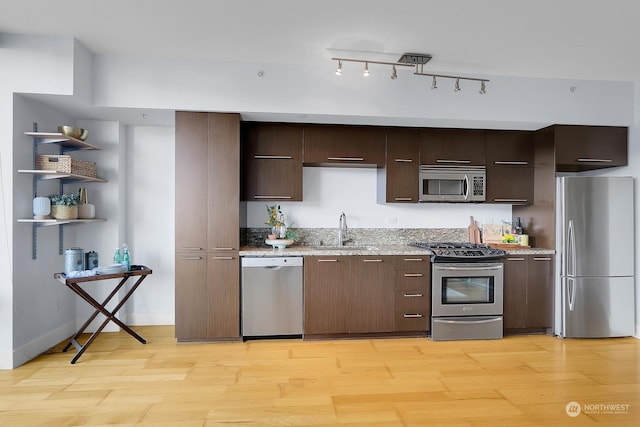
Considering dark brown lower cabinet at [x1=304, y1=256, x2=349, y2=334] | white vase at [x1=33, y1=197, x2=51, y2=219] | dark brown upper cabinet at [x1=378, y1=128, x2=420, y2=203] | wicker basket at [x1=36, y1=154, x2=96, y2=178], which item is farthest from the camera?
dark brown upper cabinet at [x1=378, y1=128, x2=420, y2=203]

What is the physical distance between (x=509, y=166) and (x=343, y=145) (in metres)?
1.95

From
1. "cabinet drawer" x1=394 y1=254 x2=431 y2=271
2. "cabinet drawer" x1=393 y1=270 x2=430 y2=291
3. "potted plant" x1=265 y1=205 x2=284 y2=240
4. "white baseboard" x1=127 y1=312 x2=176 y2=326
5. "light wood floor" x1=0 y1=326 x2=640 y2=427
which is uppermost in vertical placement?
"potted plant" x1=265 y1=205 x2=284 y2=240

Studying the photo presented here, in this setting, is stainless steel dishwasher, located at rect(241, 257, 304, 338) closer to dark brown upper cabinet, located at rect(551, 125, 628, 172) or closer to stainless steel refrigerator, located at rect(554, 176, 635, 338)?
stainless steel refrigerator, located at rect(554, 176, 635, 338)

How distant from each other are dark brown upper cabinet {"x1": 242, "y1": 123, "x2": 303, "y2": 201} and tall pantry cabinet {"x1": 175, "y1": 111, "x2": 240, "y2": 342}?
1.07 ft

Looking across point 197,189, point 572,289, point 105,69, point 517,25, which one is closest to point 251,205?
point 197,189

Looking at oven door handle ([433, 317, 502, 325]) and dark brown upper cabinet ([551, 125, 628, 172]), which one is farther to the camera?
dark brown upper cabinet ([551, 125, 628, 172])

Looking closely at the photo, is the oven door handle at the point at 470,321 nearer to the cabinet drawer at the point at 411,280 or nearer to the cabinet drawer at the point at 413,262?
the cabinet drawer at the point at 411,280

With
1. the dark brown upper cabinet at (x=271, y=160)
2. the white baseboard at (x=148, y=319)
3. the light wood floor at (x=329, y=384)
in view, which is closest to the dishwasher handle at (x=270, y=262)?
the dark brown upper cabinet at (x=271, y=160)

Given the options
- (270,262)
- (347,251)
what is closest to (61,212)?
(270,262)

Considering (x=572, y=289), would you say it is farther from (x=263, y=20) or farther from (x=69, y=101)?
(x=69, y=101)

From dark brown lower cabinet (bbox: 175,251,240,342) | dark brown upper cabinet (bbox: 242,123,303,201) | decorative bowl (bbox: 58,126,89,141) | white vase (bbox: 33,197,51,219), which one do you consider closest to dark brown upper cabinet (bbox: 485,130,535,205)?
dark brown upper cabinet (bbox: 242,123,303,201)

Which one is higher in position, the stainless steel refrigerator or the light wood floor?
the stainless steel refrigerator

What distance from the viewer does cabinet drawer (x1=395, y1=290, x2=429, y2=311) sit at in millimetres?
3828

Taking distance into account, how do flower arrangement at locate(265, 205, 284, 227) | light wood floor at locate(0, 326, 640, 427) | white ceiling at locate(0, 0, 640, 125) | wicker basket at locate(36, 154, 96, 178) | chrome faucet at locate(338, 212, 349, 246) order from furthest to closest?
1. chrome faucet at locate(338, 212, 349, 246)
2. flower arrangement at locate(265, 205, 284, 227)
3. wicker basket at locate(36, 154, 96, 178)
4. white ceiling at locate(0, 0, 640, 125)
5. light wood floor at locate(0, 326, 640, 427)
